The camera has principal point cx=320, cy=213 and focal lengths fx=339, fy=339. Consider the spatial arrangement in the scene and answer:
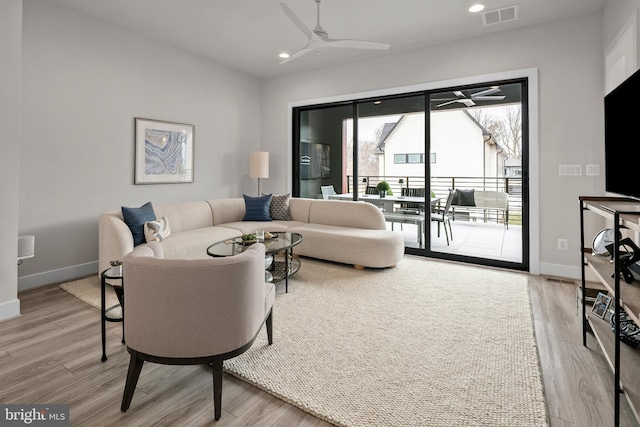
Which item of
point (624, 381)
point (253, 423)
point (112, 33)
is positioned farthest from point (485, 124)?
point (112, 33)

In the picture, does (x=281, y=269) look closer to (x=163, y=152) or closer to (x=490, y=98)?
(x=163, y=152)

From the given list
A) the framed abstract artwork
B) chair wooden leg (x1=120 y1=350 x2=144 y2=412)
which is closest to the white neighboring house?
the framed abstract artwork

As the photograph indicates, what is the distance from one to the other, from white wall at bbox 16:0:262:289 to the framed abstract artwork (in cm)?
Result: 9

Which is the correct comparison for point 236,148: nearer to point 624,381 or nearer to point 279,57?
point 279,57

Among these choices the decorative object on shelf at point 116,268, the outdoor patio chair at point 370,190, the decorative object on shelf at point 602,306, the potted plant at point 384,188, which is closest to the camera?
the decorative object on shelf at point 116,268

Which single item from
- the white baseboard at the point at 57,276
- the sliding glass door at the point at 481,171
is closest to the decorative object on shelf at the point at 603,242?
the sliding glass door at the point at 481,171

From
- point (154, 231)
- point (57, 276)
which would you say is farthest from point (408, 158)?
point (57, 276)

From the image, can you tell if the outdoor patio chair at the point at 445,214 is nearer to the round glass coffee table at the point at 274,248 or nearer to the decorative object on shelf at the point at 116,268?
the round glass coffee table at the point at 274,248

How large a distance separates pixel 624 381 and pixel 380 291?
197cm

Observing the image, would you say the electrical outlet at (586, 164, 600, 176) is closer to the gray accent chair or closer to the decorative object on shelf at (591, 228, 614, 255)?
the decorative object on shelf at (591, 228, 614, 255)

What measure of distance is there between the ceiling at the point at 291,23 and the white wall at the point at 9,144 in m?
1.08

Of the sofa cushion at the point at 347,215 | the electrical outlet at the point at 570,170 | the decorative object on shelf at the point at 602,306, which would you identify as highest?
the electrical outlet at the point at 570,170

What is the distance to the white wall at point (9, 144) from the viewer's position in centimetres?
266

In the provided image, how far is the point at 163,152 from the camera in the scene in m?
4.63
